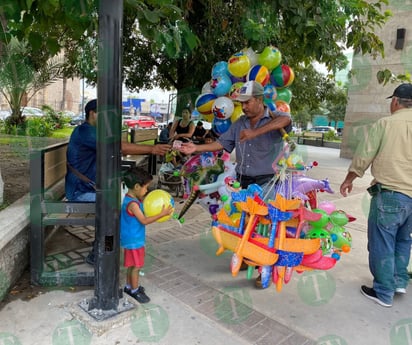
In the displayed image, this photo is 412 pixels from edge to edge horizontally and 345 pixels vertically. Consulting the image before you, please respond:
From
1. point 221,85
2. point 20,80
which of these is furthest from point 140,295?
point 20,80

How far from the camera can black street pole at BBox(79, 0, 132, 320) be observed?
239 centimetres

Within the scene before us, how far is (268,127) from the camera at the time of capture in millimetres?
3098

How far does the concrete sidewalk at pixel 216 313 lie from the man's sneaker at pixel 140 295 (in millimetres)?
56

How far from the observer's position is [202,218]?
17.9 ft

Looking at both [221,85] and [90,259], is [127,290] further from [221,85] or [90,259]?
[221,85]

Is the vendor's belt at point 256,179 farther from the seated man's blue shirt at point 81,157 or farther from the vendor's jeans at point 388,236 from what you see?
the seated man's blue shirt at point 81,157

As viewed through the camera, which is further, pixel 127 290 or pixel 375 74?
pixel 375 74

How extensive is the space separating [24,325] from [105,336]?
57cm

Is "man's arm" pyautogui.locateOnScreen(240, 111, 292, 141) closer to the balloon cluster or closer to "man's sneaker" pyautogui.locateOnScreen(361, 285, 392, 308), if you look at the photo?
the balloon cluster

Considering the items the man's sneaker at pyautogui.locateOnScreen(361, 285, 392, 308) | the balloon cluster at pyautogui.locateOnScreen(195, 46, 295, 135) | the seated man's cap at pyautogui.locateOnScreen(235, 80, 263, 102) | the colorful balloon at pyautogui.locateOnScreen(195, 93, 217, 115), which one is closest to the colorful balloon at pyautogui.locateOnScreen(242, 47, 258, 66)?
the balloon cluster at pyautogui.locateOnScreen(195, 46, 295, 135)

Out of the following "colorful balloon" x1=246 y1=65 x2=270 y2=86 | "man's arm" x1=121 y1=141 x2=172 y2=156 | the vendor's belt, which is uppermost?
"colorful balloon" x1=246 y1=65 x2=270 y2=86

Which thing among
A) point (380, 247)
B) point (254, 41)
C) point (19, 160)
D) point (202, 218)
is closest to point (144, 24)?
point (254, 41)

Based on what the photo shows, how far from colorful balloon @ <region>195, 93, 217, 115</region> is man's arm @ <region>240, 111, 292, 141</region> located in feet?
3.94

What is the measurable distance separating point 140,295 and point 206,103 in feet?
7.40
